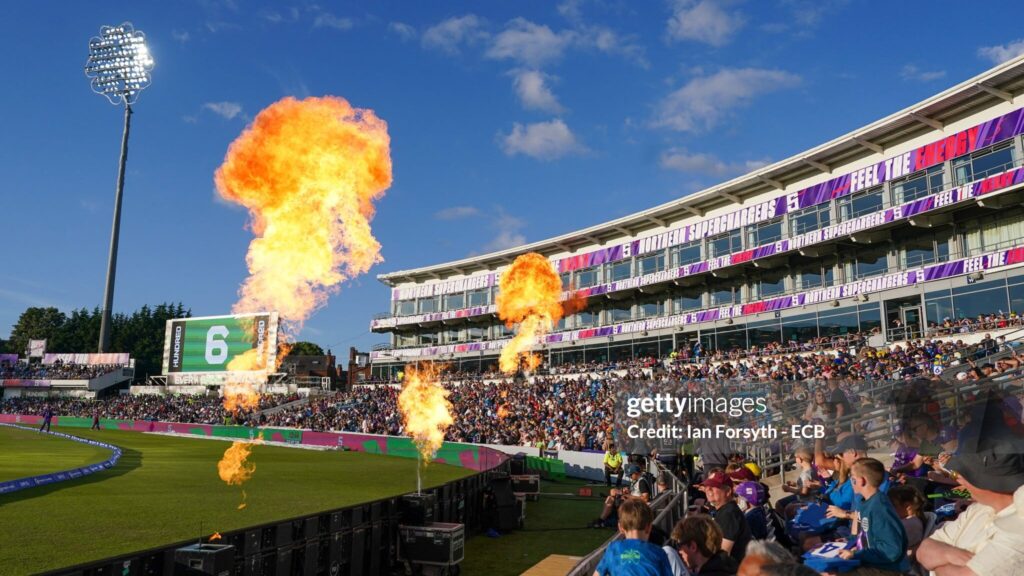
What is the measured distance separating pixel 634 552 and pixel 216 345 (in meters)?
66.6

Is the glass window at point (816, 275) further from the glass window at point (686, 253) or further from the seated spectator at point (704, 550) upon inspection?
the seated spectator at point (704, 550)

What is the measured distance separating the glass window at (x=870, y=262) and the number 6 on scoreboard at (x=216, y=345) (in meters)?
54.6

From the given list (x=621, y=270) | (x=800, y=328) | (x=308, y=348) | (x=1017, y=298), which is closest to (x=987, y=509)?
(x=1017, y=298)

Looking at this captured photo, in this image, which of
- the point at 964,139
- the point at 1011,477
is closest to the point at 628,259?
the point at 964,139

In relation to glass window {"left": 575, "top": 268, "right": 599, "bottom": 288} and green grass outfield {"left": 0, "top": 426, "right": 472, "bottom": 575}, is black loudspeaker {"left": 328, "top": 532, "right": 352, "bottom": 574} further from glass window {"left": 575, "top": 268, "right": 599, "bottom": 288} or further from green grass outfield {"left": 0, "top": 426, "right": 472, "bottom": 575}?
glass window {"left": 575, "top": 268, "right": 599, "bottom": 288}

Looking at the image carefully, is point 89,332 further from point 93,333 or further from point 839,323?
point 839,323

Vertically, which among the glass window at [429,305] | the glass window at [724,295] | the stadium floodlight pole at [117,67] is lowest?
the glass window at [724,295]

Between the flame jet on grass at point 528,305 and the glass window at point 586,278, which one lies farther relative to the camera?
the flame jet on grass at point 528,305

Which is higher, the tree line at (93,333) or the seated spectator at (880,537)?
the tree line at (93,333)

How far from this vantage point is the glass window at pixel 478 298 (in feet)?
199

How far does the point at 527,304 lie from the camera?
5794 cm

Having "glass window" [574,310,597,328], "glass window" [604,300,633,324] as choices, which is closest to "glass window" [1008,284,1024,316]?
"glass window" [604,300,633,324]

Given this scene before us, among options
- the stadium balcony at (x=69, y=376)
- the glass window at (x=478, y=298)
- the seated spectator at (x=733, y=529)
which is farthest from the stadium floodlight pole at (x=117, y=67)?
the seated spectator at (x=733, y=529)

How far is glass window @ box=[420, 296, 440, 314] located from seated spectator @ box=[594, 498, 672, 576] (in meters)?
60.8
